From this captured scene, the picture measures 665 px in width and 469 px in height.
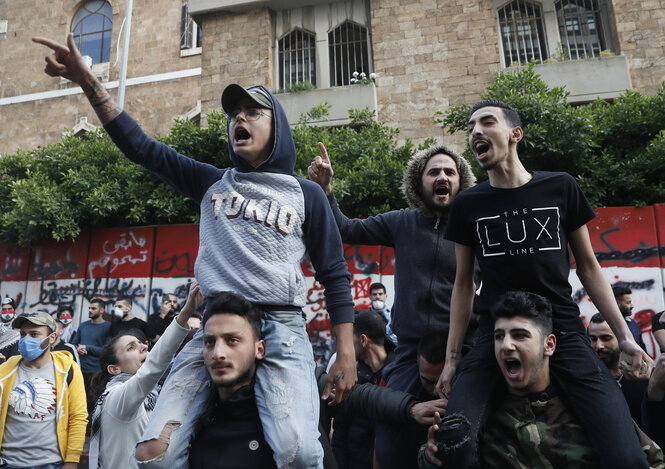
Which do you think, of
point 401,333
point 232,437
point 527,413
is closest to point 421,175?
point 401,333

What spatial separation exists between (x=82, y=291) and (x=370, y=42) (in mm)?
9757

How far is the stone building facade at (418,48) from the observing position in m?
12.6

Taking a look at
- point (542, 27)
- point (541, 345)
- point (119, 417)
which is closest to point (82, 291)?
point (119, 417)

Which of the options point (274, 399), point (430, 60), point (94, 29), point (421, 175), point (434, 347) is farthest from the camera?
point (94, 29)

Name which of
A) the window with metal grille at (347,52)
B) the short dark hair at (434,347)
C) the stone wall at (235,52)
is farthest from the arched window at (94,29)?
the short dark hair at (434,347)

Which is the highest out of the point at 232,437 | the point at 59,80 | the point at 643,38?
the point at 59,80

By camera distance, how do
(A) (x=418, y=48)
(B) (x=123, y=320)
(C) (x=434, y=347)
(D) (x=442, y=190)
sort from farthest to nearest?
(A) (x=418, y=48)
(B) (x=123, y=320)
(D) (x=442, y=190)
(C) (x=434, y=347)

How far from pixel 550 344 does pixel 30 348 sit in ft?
13.9

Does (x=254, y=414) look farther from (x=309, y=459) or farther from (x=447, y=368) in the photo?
(x=447, y=368)

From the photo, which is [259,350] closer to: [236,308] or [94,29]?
[236,308]

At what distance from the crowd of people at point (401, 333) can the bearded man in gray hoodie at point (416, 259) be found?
14 mm

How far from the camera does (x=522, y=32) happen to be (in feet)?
45.7

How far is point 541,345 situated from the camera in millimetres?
2482

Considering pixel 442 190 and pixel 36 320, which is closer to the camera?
pixel 442 190
